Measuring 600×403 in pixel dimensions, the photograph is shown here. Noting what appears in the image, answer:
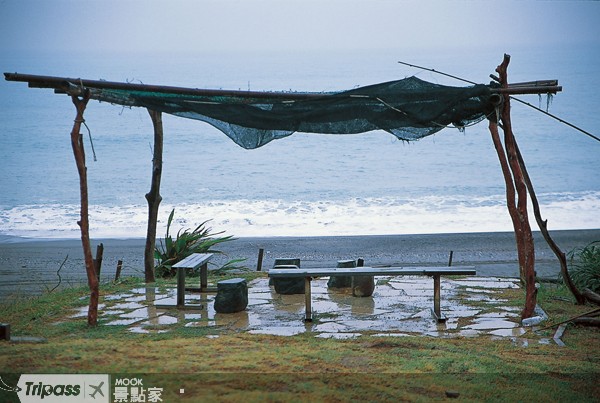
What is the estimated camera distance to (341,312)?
7.84 m

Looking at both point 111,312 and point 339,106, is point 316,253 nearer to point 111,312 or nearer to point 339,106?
point 111,312

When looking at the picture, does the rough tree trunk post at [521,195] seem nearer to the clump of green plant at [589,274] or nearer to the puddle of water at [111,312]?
the clump of green plant at [589,274]

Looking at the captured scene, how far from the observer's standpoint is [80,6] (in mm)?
48469

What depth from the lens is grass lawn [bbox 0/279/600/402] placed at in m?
4.82

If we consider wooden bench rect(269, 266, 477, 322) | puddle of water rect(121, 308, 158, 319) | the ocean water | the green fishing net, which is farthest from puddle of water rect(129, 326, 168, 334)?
the ocean water

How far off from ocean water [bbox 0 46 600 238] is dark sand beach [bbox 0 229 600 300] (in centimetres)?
360

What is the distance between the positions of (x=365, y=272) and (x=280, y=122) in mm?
1678

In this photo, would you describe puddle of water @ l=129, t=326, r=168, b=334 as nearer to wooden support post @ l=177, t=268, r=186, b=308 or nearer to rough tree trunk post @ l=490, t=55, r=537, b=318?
wooden support post @ l=177, t=268, r=186, b=308

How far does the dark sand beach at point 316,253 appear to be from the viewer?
1260cm

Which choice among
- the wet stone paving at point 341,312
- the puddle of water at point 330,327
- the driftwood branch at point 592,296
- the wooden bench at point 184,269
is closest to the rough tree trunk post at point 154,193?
the wet stone paving at point 341,312

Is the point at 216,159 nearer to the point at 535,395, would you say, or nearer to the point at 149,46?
the point at 149,46

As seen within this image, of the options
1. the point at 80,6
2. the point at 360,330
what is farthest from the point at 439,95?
the point at 80,6

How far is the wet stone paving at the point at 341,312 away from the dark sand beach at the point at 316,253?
115 inches

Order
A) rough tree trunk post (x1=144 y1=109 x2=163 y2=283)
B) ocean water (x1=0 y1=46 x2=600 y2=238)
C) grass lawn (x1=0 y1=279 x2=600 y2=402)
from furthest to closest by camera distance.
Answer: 1. ocean water (x1=0 y1=46 x2=600 y2=238)
2. rough tree trunk post (x1=144 y1=109 x2=163 y2=283)
3. grass lawn (x1=0 y1=279 x2=600 y2=402)
